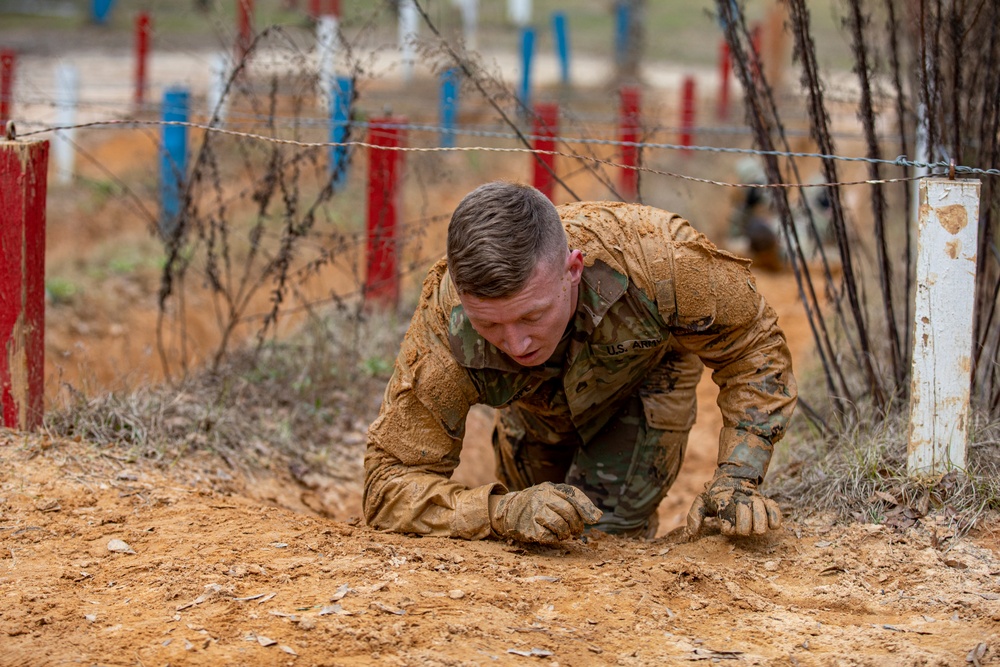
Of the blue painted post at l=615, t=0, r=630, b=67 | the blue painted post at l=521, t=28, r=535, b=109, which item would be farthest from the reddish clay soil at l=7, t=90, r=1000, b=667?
the blue painted post at l=615, t=0, r=630, b=67

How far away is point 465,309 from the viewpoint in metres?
2.83

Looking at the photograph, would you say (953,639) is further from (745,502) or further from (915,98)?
(915,98)

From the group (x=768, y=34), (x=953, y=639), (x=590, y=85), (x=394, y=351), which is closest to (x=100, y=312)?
(x=394, y=351)

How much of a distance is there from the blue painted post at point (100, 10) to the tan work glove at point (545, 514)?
19.9 meters

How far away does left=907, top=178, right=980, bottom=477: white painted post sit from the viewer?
3088 mm

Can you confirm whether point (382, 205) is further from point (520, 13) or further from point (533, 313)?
point (520, 13)

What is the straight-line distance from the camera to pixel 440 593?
276 centimetres

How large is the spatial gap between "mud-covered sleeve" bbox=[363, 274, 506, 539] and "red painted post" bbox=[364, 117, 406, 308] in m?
2.28

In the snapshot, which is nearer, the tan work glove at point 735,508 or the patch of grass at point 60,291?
the tan work glove at point 735,508

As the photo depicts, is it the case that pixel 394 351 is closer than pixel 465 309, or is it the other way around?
pixel 465 309

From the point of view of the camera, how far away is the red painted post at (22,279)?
3588 mm

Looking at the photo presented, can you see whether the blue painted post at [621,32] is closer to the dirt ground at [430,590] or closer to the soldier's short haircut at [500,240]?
the dirt ground at [430,590]

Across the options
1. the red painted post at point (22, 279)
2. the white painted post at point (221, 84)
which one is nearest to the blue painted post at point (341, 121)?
the white painted post at point (221, 84)

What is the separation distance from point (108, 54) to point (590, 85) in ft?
23.7
